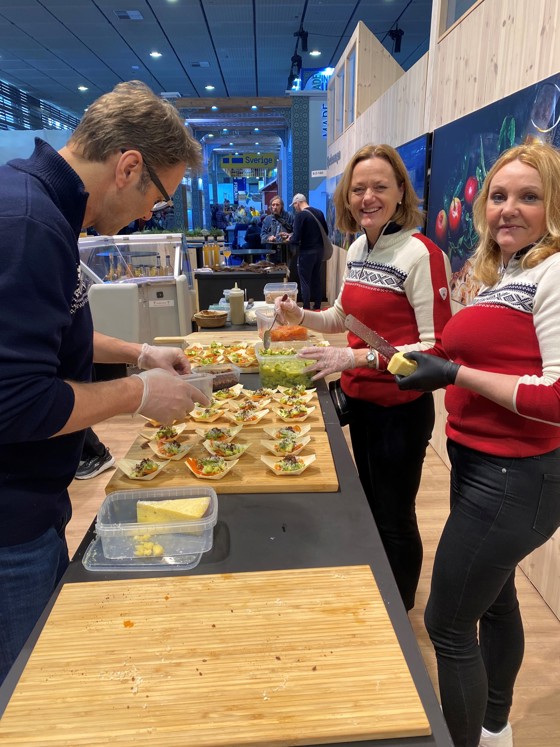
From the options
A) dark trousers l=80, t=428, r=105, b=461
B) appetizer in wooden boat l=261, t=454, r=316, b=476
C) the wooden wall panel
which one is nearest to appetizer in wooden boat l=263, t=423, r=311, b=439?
appetizer in wooden boat l=261, t=454, r=316, b=476

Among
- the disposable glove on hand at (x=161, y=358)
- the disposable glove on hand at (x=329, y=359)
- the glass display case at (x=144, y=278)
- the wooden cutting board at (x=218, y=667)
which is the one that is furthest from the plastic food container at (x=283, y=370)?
the glass display case at (x=144, y=278)

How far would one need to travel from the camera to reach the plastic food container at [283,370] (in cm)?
225

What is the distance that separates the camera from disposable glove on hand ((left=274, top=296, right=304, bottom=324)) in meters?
2.47

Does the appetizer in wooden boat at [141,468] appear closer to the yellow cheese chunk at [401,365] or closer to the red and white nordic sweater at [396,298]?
the yellow cheese chunk at [401,365]

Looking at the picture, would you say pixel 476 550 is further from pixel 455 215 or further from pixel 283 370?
pixel 455 215

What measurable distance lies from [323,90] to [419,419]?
1238 centimetres

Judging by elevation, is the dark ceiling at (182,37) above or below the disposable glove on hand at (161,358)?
above

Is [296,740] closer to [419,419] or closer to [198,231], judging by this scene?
[419,419]

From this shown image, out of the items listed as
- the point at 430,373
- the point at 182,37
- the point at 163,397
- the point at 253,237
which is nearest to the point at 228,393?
the point at 163,397

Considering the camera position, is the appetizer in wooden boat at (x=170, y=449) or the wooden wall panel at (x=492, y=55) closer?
the appetizer in wooden boat at (x=170, y=449)

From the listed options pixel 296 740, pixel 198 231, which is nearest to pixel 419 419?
pixel 296 740

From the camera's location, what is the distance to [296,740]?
774 mm

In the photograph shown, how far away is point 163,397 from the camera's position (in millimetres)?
1293

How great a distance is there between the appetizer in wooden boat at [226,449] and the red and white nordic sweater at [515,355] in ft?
2.04
